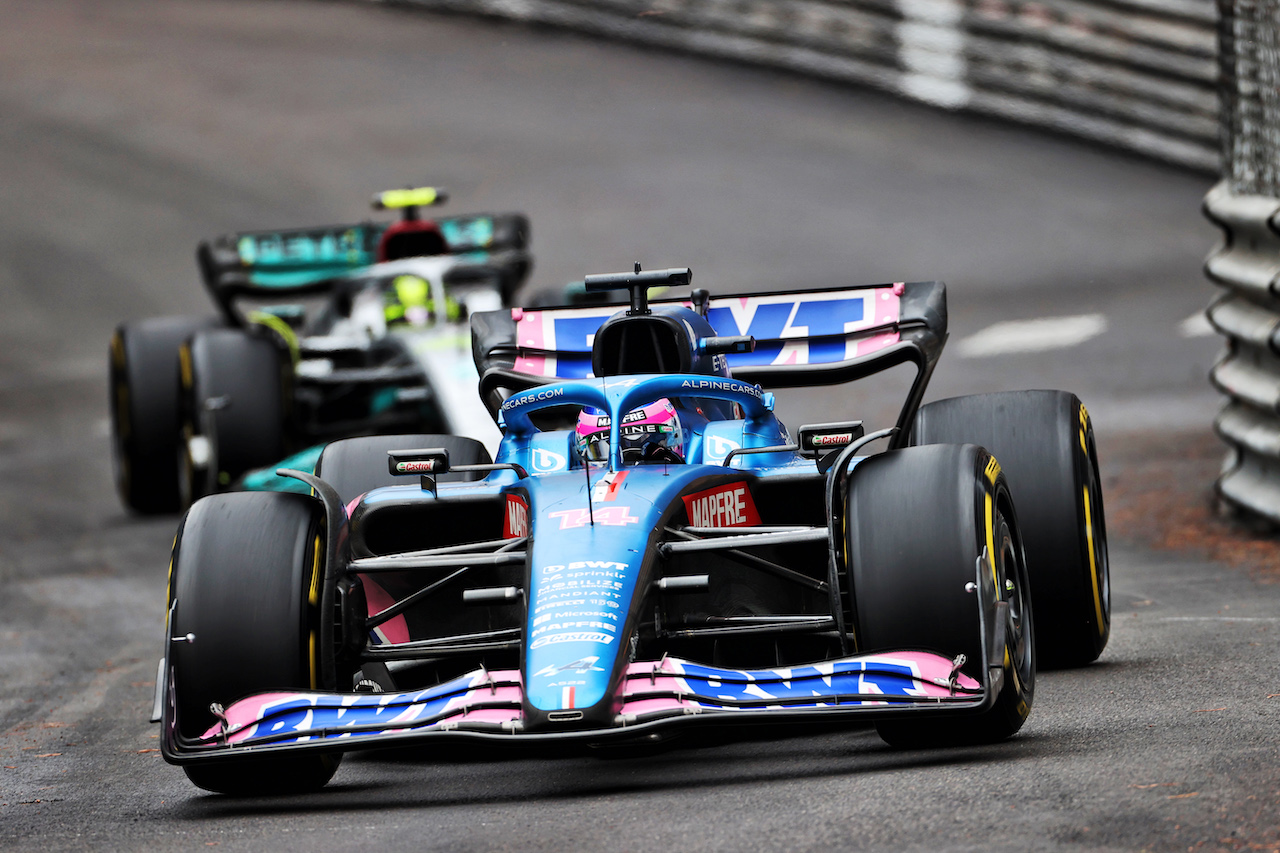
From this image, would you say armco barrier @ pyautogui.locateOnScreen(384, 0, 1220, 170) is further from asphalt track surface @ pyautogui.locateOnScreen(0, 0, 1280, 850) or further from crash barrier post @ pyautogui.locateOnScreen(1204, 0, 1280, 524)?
crash barrier post @ pyautogui.locateOnScreen(1204, 0, 1280, 524)

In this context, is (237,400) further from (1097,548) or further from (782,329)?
(1097,548)

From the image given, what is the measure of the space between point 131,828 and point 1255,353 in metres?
6.42

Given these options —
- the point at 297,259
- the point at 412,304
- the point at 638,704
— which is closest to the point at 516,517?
the point at 638,704

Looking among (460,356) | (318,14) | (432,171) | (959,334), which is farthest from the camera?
(318,14)

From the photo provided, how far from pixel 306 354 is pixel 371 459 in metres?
6.07

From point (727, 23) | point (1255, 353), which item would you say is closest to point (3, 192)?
point (727, 23)

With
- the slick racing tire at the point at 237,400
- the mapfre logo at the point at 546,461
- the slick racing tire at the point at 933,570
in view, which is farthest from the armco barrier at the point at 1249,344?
the slick racing tire at the point at 237,400

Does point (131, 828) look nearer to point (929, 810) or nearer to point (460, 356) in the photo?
point (929, 810)

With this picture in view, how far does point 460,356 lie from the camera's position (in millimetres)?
11953

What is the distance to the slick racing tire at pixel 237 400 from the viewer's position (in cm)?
1209

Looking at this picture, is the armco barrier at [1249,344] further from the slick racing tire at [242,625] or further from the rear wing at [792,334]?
the slick racing tire at [242,625]

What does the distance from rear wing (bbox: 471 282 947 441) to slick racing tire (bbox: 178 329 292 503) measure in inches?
188

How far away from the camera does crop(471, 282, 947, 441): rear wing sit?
7.42m

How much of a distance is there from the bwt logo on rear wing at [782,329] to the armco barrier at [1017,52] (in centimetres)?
1356
